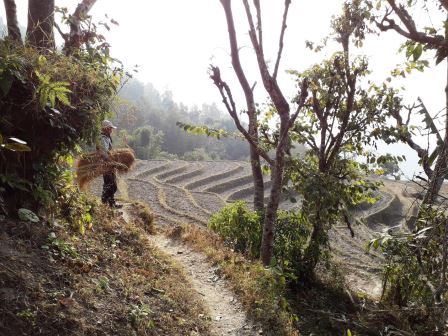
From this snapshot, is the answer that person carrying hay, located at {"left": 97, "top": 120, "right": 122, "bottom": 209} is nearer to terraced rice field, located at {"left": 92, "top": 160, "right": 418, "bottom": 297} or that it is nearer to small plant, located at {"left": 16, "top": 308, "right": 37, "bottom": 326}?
small plant, located at {"left": 16, "top": 308, "right": 37, "bottom": 326}

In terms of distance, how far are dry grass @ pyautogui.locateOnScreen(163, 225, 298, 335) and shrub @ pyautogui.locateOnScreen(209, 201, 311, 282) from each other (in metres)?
0.92

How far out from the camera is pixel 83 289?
3.31 metres

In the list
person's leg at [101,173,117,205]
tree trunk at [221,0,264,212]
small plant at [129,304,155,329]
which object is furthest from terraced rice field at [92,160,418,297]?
small plant at [129,304,155,329]

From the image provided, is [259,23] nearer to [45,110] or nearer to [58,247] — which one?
[45,110]

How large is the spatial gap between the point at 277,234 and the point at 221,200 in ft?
50.1

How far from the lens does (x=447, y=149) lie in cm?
312

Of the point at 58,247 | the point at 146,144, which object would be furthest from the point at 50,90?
the point at 146,144

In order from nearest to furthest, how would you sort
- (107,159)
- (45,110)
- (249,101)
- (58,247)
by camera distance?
(45,110) < (58,247) < (107,159) < (249,101)

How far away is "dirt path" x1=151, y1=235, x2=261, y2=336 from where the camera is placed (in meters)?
4.57

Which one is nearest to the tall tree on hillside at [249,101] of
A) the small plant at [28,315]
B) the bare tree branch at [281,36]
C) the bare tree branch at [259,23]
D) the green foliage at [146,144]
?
the bare tree branch at [259,23]

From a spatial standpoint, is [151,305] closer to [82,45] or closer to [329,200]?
[82,45]

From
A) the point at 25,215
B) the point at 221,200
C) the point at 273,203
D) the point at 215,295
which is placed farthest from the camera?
the point at 221,200

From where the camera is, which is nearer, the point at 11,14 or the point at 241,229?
the point at 11,14

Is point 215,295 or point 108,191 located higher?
point 108,191
